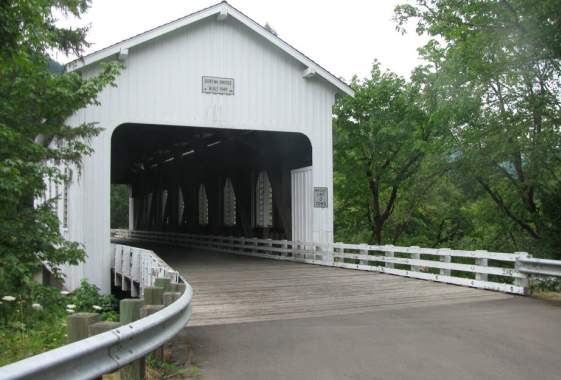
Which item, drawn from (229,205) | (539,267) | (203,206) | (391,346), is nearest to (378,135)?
(229,205)

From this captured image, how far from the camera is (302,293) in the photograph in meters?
10.4

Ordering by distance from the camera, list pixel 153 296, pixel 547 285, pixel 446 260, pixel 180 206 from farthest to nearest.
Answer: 1. pixel 180 206
2. pixel 446 260
3. pixel 547 285
4. pixel 153 296

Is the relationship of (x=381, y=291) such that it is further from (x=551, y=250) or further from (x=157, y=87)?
(x=157, y=87)

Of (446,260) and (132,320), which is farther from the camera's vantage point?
(446,260)

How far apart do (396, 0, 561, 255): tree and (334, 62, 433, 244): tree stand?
5228mm

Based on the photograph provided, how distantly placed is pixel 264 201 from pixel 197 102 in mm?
7907

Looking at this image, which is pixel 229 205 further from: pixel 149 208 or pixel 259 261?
pixel 149 208

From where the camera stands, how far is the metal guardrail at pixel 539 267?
9.51 meters

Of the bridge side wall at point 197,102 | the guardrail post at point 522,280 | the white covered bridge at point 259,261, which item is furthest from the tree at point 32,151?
the guardrail post at point 522,280

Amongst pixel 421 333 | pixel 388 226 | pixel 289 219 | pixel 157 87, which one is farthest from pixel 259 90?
pixel 388 226

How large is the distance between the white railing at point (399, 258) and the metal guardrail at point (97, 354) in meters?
7.11

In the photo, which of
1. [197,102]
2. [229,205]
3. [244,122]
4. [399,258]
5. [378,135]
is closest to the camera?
[399,258]

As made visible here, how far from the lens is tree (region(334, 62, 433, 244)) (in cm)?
2350

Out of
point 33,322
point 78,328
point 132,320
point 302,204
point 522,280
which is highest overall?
point 302,204
